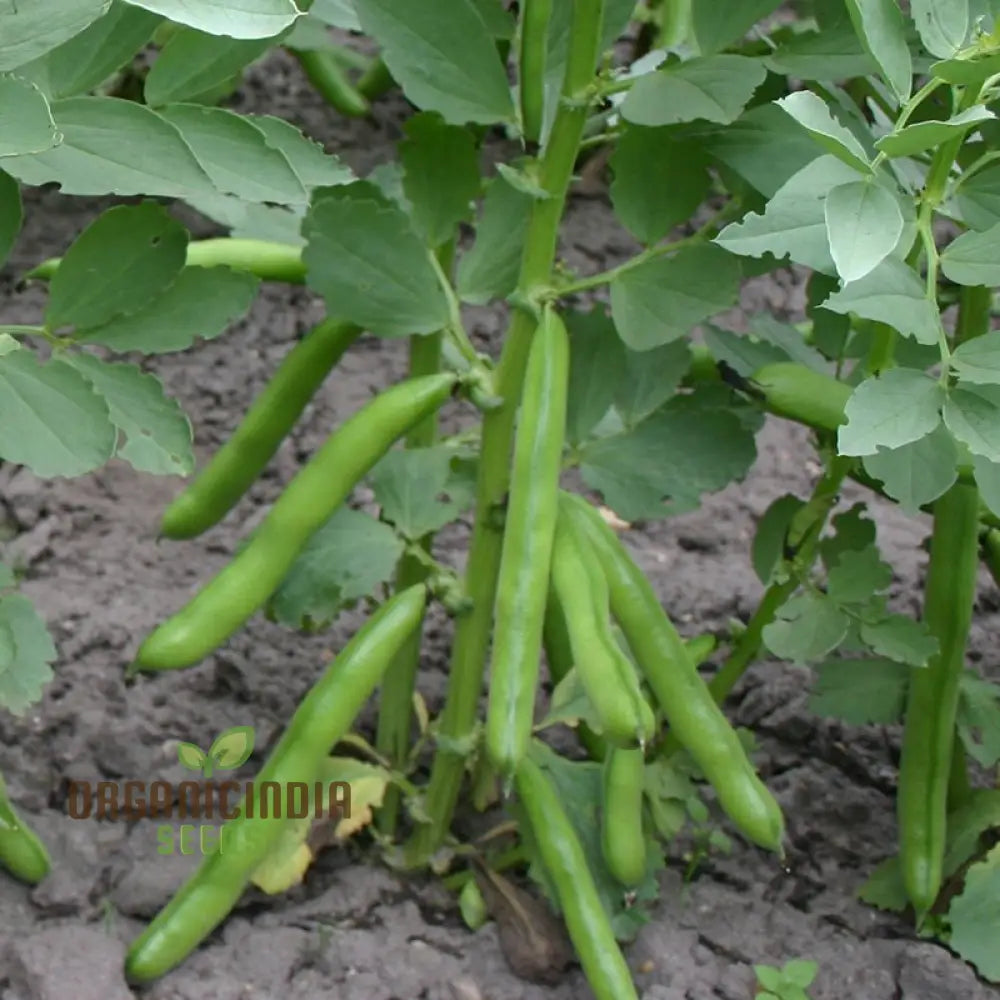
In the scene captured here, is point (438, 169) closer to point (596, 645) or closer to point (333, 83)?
point (596, 645)

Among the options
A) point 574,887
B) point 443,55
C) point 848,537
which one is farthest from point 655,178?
point 574,887

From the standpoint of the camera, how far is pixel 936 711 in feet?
4.46

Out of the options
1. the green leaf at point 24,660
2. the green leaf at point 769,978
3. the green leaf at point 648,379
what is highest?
the green leaf at point 648,379

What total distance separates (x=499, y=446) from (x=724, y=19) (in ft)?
1.36

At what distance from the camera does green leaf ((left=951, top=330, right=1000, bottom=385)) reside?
934 millimetres

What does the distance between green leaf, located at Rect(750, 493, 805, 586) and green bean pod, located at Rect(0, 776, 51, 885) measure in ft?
2.51

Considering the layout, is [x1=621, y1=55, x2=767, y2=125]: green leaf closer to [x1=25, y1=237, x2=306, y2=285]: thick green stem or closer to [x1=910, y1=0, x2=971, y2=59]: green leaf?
[x1=910, y1=0, x2=971, y2=59]: green leaf

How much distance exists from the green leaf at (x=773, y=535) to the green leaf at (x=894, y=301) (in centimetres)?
42

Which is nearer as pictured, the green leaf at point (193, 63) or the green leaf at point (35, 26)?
the green leaf at point (35, 26)

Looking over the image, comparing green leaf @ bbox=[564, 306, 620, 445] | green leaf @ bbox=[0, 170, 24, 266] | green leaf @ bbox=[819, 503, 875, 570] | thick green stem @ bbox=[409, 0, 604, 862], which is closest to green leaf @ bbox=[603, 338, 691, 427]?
green leaf @ bbox=[564, 306, 620, 445]

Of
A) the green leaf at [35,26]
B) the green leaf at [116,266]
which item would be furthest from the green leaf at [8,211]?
the green leaf at [35,26]

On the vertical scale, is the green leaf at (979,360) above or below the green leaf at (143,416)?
above

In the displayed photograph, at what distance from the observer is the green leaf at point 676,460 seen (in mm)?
1251

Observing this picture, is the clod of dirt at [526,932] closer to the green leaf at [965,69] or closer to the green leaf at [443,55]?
the green leaf at [443,55]
